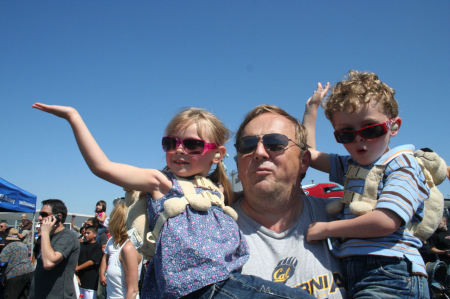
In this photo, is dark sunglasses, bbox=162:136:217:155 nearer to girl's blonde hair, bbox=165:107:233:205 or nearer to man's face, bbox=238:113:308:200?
girl's blonde hair, bbox=165:107:233:205

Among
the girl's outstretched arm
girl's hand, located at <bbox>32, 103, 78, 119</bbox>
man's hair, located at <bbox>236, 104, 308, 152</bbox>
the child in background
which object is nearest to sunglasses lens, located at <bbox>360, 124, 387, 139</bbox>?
man's hair, located at <bbox>236, 104, 308, 152</bbox>

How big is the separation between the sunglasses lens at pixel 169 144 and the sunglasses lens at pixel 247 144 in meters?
0.45

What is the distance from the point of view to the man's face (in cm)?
221

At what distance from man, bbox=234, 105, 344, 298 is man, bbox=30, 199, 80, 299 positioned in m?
4.00

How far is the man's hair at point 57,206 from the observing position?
5.99 metres

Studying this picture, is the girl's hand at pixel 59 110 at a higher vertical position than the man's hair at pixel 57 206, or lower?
higher

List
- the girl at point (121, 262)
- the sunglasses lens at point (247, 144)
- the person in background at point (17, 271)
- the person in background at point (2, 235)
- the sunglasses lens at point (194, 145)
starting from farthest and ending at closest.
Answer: the person in background at point (2, 235) < the person in background at point (17, 271) < the girl at point (121, 262) < the sunglasses lens at point (247, 144) < the sunglasses lens at point (194, 145)

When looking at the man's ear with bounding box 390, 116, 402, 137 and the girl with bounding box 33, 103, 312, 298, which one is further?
the man's ear with bounding box 390, 116, 402, 137

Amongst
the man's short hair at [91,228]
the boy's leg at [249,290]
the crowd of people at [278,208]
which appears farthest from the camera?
the man's short hair at [91,228]

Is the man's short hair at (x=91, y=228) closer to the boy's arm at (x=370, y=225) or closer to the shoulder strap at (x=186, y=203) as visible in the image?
the shoulder strap at (x=186, y=203)

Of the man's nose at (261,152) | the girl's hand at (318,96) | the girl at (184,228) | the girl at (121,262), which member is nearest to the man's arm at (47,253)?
the girl at (121,262)

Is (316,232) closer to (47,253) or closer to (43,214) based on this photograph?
(47,253)

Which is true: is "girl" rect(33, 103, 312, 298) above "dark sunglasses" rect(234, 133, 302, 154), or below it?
below

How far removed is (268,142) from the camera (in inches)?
88.1
